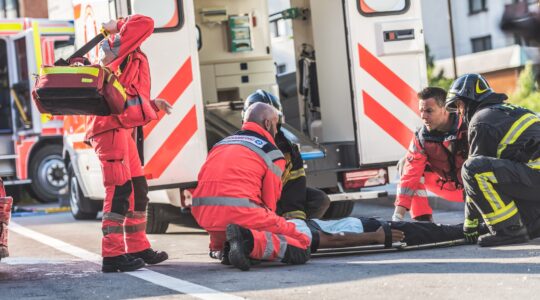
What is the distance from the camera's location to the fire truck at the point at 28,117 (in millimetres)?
16516

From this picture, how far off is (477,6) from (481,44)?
148 centimetres

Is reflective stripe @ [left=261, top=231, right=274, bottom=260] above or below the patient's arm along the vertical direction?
above

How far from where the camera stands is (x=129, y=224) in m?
6.84

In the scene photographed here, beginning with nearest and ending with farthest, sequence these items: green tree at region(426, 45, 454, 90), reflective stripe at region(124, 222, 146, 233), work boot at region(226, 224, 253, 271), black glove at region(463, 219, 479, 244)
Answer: work boot at region(226, 224, 253, 271)
reflective stripe at region(124, 222, 146, 233)
black glove at region(463, 219, 479, 244)
green tree at region(426, 45, 454, 90)

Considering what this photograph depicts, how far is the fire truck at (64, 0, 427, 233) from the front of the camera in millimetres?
8398

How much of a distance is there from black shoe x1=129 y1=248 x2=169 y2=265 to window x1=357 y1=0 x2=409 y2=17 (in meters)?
3.11

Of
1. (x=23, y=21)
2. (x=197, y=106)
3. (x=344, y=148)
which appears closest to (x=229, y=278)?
(x=197, y=106)

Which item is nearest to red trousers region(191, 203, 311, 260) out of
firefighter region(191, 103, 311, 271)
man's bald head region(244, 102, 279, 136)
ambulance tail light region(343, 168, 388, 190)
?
firefighter region(191, 103, 311, 271)

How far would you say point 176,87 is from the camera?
8.42m

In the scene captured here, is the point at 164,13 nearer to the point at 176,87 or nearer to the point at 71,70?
the point at 176,87

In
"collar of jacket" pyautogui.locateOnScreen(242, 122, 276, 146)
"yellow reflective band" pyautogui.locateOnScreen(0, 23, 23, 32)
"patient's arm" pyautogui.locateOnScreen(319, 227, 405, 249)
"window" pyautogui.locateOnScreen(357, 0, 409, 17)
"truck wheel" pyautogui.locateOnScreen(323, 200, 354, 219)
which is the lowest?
"truck wheel" pyautogui.locateOnScreen(323, 200, 354, 219)

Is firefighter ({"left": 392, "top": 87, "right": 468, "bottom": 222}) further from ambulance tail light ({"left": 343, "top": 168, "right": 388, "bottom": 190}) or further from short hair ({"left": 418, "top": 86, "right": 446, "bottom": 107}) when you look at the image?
ambulance tail light ({"left": 343, "top": 168, "right": 388, "bottom": 190})

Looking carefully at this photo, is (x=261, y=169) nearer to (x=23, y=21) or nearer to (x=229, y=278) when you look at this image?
(x=229, y=278)

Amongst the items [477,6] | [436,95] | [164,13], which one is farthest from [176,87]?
[477,6]
